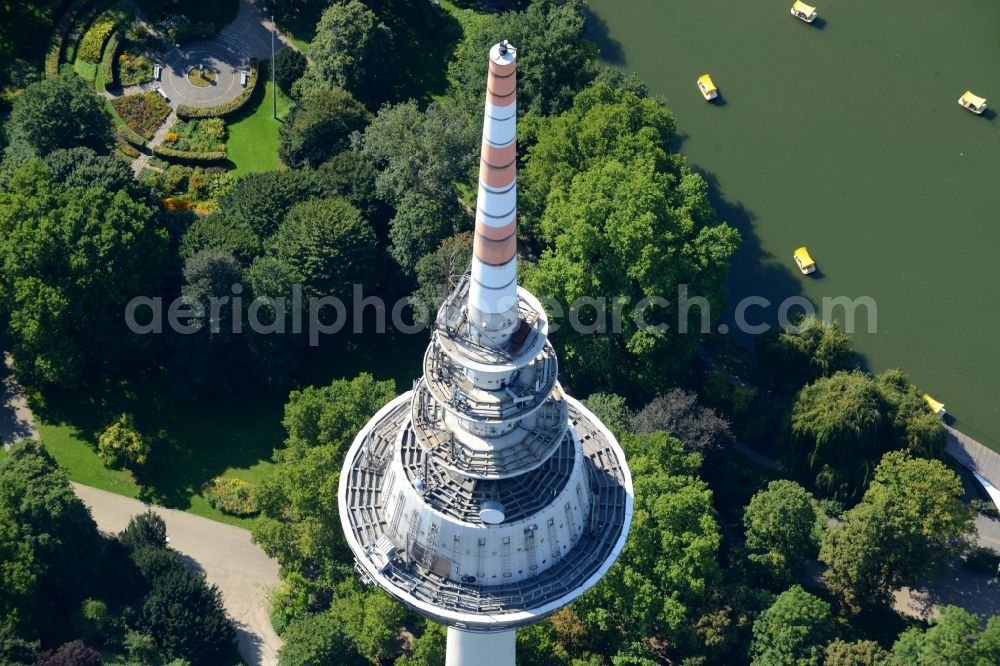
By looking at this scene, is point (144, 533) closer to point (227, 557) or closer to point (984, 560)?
point (227, 557)

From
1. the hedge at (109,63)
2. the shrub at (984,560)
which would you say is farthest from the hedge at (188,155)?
the shrub at (984,560)

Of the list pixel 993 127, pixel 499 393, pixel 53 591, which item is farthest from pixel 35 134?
pixel 993 127

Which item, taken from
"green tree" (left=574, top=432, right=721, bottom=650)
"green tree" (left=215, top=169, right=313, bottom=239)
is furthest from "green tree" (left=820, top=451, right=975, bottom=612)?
"green tree" (left=215, top=169, right=313, bottom=239)

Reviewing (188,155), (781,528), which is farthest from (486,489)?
(188,155)

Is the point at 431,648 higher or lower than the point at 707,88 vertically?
lower

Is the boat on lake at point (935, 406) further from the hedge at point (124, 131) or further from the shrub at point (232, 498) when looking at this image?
the hedge at point (124, 131)

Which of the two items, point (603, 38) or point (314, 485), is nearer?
point (314, 485)
